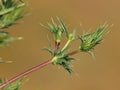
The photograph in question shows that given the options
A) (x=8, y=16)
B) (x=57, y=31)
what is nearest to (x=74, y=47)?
(x=57, y=31)

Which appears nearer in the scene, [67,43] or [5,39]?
[5,39]

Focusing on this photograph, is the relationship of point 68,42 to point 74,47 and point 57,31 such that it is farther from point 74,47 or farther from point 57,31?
point 74,47

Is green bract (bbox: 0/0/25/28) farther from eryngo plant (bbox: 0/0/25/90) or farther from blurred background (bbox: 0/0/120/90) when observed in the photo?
blurred background (bbox: 0/0/120/90)

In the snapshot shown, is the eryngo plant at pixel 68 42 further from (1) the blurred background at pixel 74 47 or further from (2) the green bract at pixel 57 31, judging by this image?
(1) the blurred background at pixel 74 47

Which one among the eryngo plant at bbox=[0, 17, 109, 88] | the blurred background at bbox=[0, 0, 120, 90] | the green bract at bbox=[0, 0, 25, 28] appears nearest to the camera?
the green bract at bbox=[0, 0, 25, 28]

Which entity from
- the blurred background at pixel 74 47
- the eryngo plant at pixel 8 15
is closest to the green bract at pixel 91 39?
the eryngo plant at pixel 8 15

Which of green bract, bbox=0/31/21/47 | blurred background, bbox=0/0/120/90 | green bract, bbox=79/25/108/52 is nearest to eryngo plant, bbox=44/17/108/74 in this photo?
green bract, bbox=79/25/108/52

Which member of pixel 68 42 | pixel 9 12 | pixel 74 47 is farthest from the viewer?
pixel 74 47

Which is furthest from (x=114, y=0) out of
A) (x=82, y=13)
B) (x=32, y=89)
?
(x=32, y=89)
